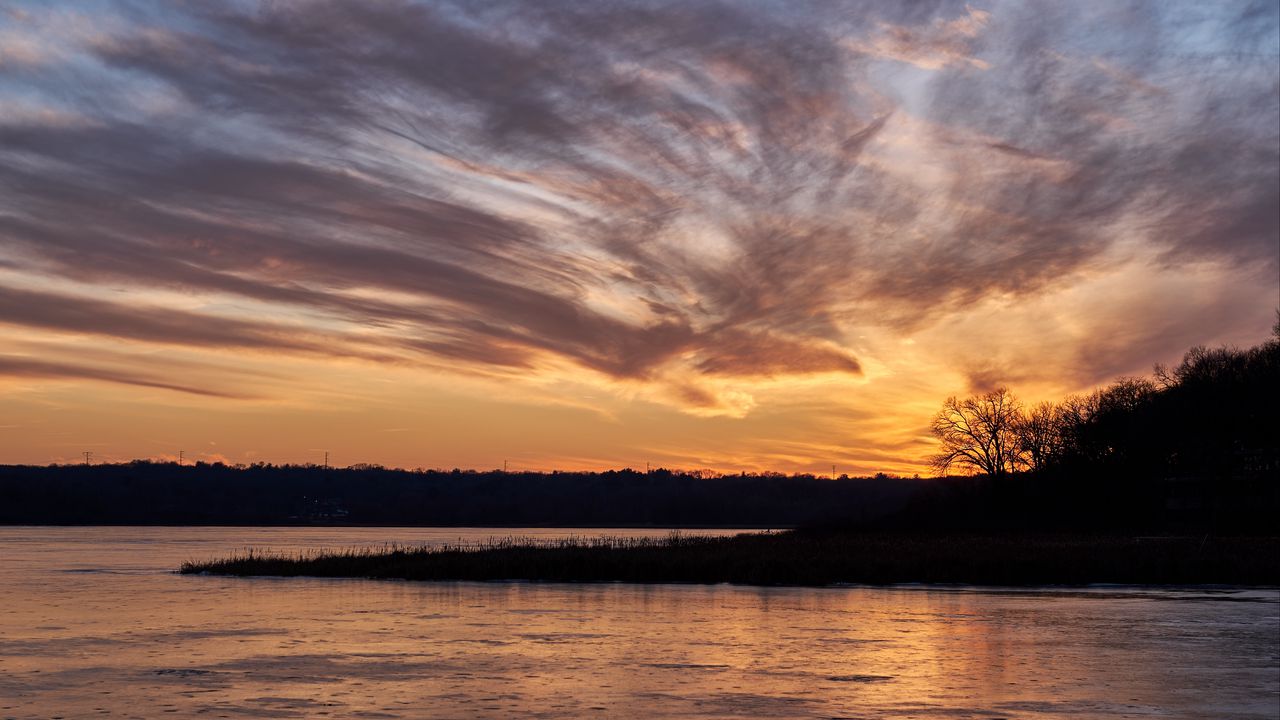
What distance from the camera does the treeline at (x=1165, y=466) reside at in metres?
87.6

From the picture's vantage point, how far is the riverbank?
48.9 m

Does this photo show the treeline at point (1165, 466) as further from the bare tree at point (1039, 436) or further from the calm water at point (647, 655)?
the calm water at point (647, 655)

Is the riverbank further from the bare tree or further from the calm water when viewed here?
the bare tree

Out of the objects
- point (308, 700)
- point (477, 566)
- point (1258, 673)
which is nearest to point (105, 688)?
point (308, 700)

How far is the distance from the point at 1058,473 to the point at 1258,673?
85.6 m

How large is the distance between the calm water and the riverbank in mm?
6234

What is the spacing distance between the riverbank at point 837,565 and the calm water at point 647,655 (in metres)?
6.23

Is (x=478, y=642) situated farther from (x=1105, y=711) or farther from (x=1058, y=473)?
(x=1058, y=473)

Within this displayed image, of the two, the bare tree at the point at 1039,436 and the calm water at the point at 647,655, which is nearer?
the calm water at the point at 647,655

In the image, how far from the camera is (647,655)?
2512cm

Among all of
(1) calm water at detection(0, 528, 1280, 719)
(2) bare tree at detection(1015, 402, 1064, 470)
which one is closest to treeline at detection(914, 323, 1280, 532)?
(2) bare tree at detection(1015, 402, 1064, 470)

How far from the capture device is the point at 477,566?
54.6 m

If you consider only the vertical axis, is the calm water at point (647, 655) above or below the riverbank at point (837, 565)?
below

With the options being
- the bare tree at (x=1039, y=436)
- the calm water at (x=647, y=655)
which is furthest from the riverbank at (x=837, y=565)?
the bare tree at (x=1039, y=436)
